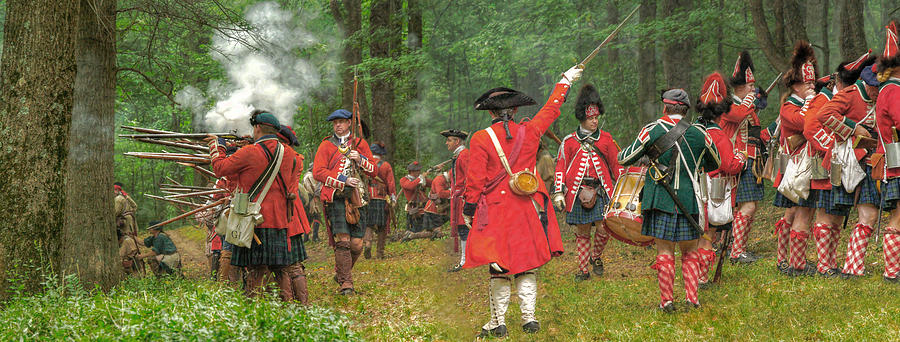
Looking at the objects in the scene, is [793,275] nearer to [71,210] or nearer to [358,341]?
[358,341]

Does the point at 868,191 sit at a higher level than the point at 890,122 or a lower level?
lower

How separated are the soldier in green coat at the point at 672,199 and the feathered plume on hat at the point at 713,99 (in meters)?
0.94

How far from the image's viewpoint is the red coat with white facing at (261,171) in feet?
22.7

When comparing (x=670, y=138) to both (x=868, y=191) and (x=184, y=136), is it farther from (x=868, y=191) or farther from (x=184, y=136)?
(x=184, y=136)

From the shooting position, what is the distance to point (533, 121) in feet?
23.0

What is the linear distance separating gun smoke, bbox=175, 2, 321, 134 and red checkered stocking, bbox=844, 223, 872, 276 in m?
6.77

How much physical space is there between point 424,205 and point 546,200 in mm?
12418

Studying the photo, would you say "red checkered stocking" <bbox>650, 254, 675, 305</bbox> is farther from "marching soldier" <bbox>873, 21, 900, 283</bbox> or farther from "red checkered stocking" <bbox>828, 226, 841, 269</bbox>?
"red checkered stocking" <bbox>828, 226, 841, 269</bbox>

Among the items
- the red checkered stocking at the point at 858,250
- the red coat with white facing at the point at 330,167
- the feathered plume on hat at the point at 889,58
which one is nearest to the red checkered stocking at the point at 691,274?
the red checkered stocking at the point at 858,250

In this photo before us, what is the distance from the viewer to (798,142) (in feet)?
27.3

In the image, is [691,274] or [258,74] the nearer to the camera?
[691,274]

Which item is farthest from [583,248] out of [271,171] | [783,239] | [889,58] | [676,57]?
[676,57]

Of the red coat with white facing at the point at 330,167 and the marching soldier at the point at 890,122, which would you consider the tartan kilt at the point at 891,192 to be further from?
the red coat with white facing at the point at 330,167

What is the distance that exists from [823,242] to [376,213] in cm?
807
